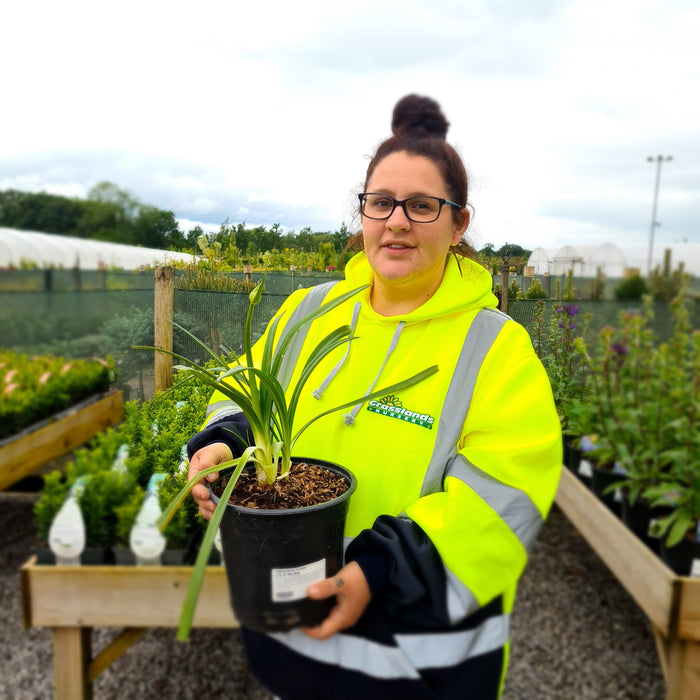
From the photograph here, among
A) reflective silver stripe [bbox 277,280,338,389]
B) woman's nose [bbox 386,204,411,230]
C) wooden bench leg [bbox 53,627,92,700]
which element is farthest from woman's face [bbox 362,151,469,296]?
wooden bench leg [bbox 53,627,92,700]

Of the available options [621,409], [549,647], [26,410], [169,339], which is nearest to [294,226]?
[169,339]

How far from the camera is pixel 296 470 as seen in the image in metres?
0.95

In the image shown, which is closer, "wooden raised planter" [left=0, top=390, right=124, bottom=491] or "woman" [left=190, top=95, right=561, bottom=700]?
"wooden raised planter" [left=0, top=390, right=124, bottom=491]

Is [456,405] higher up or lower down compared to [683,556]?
higher up

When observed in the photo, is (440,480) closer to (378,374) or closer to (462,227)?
(378,374)

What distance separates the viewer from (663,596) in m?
1.09

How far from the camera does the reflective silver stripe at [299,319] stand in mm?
1074

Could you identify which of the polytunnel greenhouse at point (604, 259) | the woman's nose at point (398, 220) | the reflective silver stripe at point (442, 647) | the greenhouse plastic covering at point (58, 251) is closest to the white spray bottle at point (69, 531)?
the greenhouse plastic covering at point (58, 251)

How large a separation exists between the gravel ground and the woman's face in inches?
36.1

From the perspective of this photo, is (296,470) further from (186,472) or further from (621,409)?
(621,409)

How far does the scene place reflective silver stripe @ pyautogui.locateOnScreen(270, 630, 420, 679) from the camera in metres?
0.93

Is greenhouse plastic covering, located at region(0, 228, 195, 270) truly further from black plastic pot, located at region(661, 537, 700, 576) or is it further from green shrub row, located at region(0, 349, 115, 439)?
black plastic pot, located at region(661, 537, 700, 576)

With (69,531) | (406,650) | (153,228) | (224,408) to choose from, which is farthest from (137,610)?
(153,228)

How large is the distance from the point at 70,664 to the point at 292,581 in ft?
1.91
